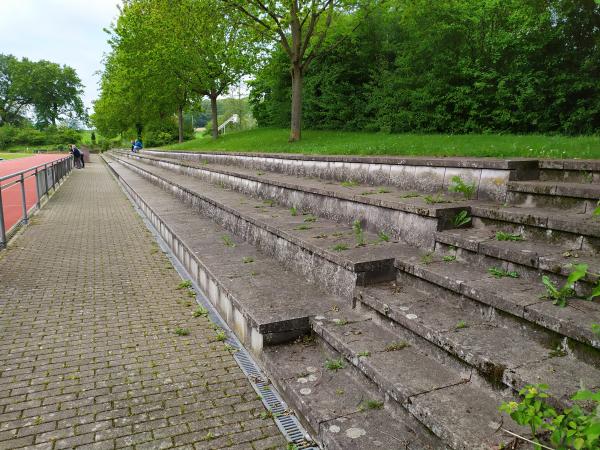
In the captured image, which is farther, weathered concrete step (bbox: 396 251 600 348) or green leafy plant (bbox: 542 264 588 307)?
green leafy plant (bbox: 542 264 588 307)

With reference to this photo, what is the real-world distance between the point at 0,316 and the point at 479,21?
15624 mm

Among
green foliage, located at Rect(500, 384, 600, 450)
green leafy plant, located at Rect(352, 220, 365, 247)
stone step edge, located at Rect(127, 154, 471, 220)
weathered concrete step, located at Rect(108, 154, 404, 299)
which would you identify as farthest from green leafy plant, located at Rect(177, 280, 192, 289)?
green foliage, located at Rect(500, 384, 600, 450)

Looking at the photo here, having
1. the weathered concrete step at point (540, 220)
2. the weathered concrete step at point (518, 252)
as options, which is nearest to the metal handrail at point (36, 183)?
the weathered concrete step at point (518, 252)

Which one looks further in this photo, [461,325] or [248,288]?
[248,288]

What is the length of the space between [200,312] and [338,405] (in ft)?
7.70

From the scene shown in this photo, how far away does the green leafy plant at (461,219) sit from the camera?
3.65 meters

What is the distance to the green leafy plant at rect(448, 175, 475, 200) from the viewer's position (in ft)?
14.0

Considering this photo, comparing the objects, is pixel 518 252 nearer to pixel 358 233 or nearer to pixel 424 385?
pixel 424 385

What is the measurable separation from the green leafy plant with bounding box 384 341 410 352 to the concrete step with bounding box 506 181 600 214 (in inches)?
69.8

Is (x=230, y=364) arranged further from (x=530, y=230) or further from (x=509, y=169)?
(x=509, y=169)

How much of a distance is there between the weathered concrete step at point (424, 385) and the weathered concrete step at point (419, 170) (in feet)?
6.75

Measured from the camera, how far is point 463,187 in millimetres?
4254

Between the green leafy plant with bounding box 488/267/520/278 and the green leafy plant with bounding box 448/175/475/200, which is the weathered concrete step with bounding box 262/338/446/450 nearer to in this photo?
the green leafy plant with bounding box 488/267/520/278

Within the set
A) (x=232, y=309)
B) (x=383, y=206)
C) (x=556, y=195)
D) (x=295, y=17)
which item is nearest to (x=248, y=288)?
(x=232, y=309)
